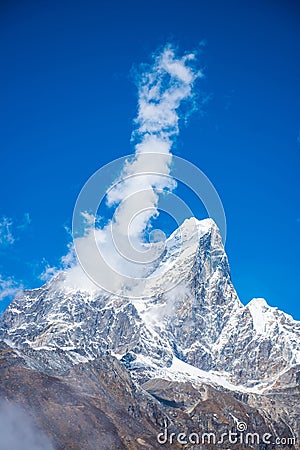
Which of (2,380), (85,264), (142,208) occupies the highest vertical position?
(2,380)

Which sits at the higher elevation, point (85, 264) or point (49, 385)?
A: point (49, 385)

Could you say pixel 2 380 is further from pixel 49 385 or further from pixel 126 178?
pixel 126 178

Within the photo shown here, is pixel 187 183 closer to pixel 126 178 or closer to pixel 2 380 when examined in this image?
pixel 126 178

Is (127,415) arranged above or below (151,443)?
above

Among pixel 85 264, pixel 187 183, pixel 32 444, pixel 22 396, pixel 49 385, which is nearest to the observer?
pixel 85 264

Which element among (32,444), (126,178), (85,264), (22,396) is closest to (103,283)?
(85,264)

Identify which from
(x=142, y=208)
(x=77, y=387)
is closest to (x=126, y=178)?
(x=142, y=208)

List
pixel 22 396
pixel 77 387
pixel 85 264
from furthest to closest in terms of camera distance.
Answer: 1. pixel 77 387
2. pixel 22 396
3. pixel 85 264

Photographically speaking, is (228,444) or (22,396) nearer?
(22,396)

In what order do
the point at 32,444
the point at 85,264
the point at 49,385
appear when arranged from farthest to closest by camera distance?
the point at 49,385
the point at 32,444
the point at 85,264

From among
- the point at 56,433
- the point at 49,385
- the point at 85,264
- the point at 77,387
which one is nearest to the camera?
the point at 85,264
